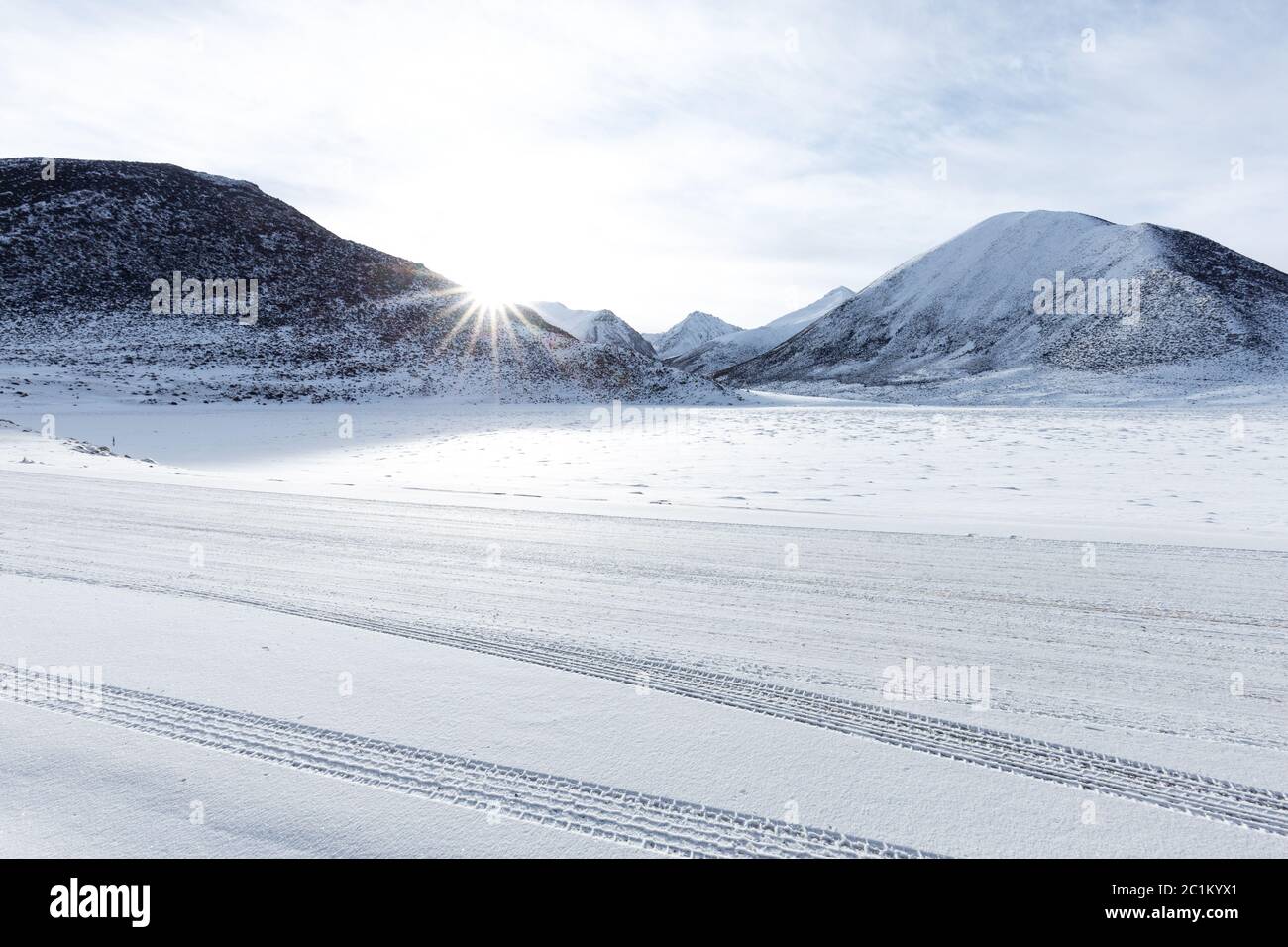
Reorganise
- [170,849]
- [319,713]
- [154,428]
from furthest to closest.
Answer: [154,428], [319,713], [170,849]

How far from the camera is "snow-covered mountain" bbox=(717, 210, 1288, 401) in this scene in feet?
260

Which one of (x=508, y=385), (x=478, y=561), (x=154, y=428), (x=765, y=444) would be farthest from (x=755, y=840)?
(x=508, y=385)

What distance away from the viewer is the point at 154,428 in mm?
29141

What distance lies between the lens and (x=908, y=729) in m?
3.60

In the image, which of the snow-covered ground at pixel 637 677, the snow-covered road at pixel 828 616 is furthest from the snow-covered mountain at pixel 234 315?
the snow-covered ground at pixel 637 677

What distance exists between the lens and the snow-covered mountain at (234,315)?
180ft

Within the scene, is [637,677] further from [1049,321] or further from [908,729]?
[1049,321]

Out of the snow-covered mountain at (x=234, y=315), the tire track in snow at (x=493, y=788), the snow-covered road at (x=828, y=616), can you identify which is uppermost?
the snow-covered mountain at (x=234, y=315)

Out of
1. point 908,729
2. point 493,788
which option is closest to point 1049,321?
Answer: point 908,729

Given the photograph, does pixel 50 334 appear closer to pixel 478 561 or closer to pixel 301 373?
pixel 301 373

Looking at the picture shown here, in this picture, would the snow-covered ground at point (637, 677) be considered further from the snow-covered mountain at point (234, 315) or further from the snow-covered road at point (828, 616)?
the snow-covered mountain at point (234, 315)

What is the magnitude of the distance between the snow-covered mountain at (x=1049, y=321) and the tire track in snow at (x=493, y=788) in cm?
6505

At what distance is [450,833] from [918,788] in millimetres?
1825

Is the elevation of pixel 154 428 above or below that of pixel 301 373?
below
